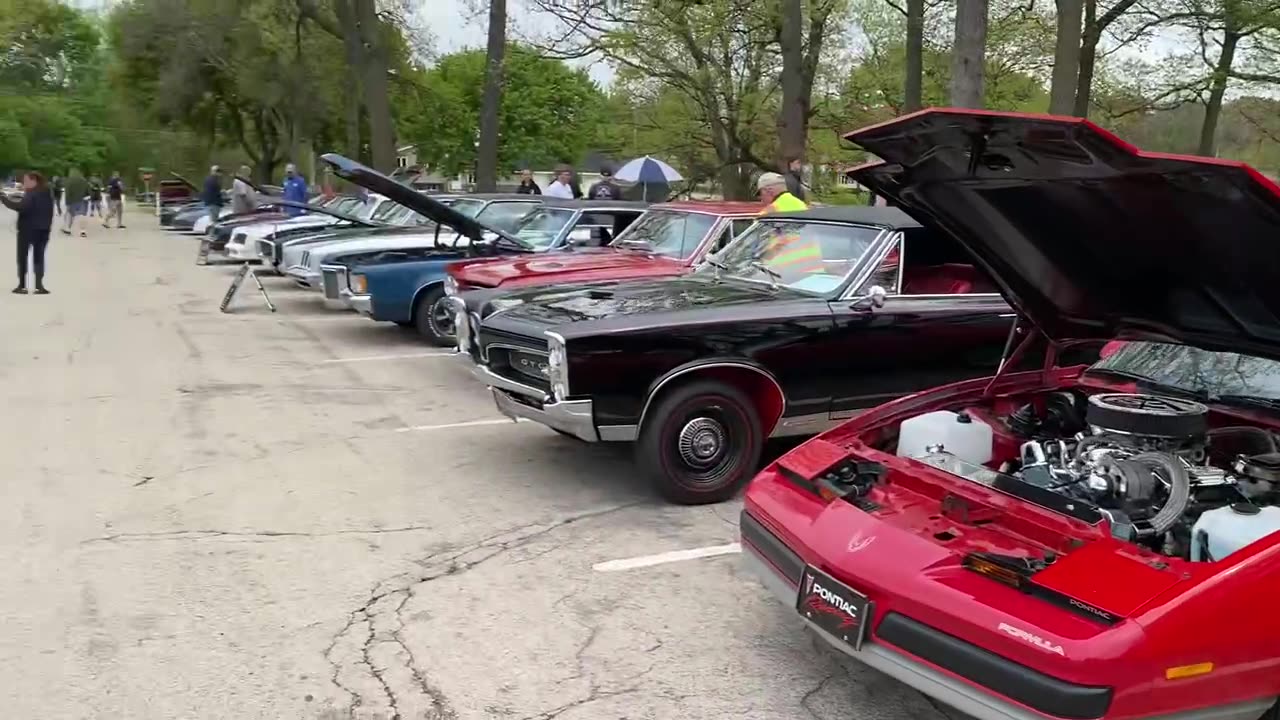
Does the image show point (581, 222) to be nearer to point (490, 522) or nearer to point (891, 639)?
point (490, 522)

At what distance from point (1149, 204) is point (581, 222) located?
8.15 m

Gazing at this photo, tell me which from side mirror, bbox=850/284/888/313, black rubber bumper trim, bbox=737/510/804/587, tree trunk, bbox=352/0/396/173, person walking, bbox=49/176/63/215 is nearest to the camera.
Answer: black rubber bumper trim, bbox=737/510/804/587

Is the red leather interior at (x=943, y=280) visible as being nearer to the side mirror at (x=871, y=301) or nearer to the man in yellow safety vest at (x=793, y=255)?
the side mirror at (x=871, y=301)

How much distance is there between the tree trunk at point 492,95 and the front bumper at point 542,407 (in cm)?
1509

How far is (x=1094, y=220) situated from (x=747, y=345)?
2268 millimetres

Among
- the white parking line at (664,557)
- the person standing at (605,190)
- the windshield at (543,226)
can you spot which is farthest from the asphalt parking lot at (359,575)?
the person standing at (605,190)

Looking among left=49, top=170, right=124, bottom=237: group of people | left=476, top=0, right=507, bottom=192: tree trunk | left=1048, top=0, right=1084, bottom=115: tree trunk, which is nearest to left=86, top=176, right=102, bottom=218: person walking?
left=49, top=170, right=124, bottom=237: group of people

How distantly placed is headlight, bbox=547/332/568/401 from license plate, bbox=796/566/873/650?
2293 mm

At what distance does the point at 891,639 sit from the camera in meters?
3.05

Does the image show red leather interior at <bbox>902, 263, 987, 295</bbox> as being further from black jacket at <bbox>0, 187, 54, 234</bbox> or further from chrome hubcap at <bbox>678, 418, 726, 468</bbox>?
black jacket at <bbox>0, 187, 54, 234</bbox>

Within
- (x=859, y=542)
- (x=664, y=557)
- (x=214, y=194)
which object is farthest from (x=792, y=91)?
(x=214, y=194)

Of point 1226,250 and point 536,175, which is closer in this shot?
point 1226,250

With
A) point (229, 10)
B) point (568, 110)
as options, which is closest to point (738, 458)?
point (229, 10)

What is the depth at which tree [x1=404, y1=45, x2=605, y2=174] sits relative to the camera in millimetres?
52594
